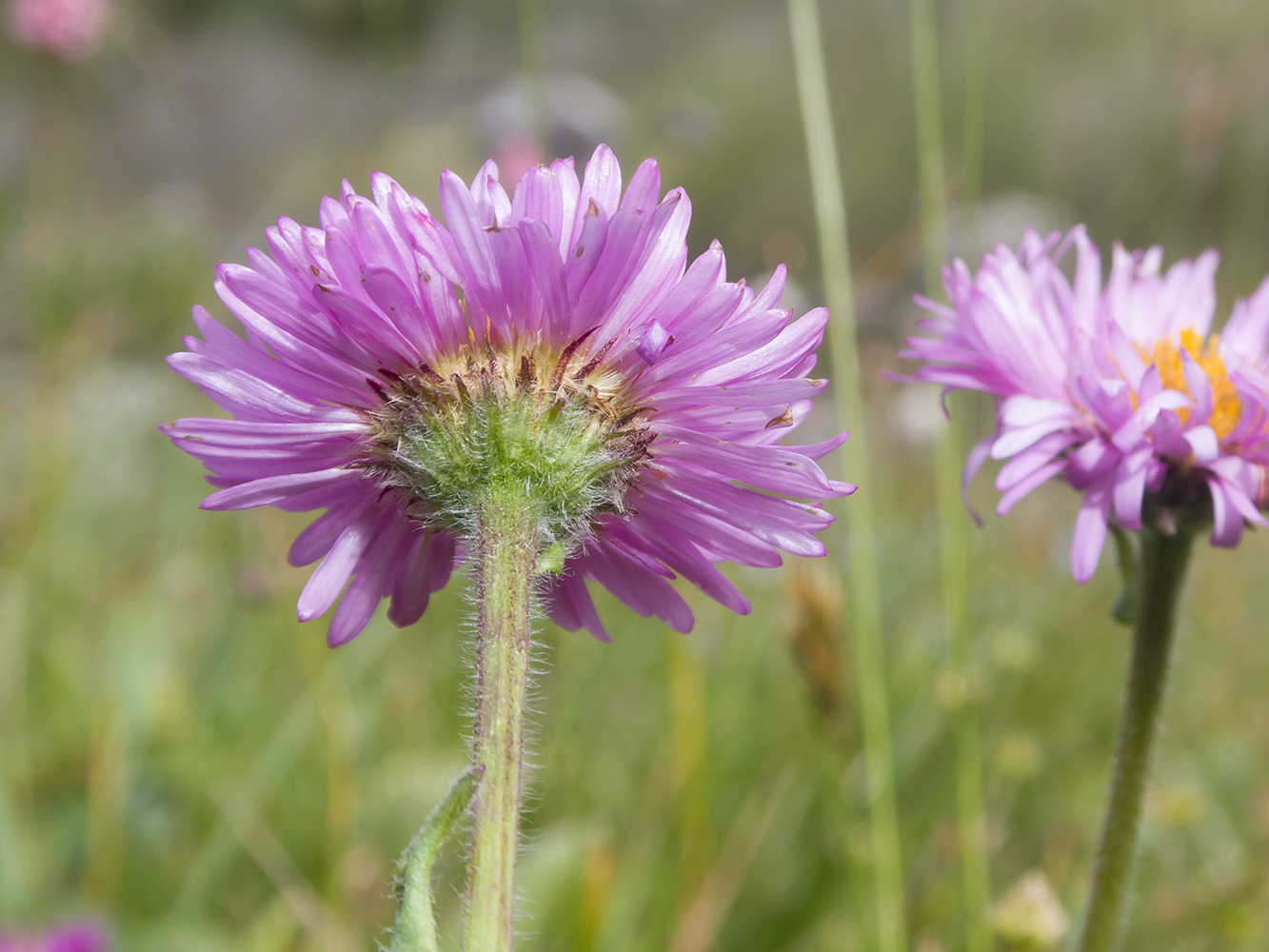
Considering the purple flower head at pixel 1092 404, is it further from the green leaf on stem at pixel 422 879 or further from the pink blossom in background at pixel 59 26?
Answer: the pink blossom in background at pixel 59 26

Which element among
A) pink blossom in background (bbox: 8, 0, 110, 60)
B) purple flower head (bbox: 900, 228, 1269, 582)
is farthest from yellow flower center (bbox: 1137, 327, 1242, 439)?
pink blossom in background (bbox: 8, 0, 110, 60)

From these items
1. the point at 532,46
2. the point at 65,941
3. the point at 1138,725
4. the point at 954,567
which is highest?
the point at 532,46

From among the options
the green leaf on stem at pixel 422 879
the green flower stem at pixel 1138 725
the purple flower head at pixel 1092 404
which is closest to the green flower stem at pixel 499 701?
the green leaf on stem at pixel 422 879

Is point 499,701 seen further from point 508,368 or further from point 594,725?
point 594,725

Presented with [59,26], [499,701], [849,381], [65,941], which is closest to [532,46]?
[849,381]

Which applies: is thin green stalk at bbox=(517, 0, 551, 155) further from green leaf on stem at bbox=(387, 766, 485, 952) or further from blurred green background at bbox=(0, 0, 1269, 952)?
green leaf on stem at bbox=(387, 766, 485, 952)

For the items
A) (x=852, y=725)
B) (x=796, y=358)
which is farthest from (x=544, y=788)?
(x=796, y=358)
